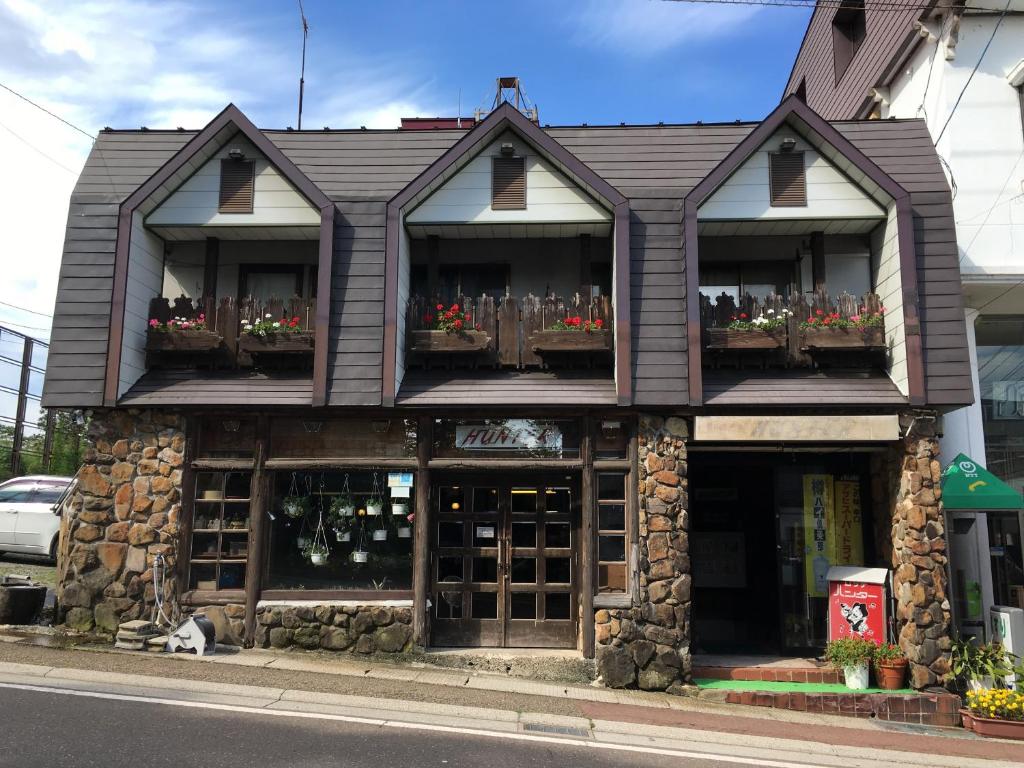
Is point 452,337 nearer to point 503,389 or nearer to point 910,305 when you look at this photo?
point 503,389

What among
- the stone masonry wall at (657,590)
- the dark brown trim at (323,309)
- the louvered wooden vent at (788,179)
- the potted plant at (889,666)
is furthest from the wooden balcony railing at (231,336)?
the potted plant at (889,666)

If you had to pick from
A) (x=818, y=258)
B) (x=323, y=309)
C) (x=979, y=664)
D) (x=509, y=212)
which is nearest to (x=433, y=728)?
(x=323, y=309)

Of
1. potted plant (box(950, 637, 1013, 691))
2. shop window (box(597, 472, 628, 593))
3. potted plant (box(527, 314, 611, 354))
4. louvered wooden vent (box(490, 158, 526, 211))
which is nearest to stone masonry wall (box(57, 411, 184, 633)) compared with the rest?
potted plant (box(527, 314, 611, 354))

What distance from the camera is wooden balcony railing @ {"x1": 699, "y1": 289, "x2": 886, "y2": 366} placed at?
1080 cm

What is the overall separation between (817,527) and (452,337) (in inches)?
251

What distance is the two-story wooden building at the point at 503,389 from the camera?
10.5 metres

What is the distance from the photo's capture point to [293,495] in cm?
1127

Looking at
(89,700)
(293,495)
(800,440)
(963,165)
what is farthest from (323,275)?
(963,165)

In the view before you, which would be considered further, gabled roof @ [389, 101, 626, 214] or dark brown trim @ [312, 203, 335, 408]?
gabled roof @ [389, 101, 626, 214]

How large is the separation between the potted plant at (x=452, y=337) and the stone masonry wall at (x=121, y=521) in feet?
12.3

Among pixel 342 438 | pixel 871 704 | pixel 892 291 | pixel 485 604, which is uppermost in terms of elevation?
pixel 892 291

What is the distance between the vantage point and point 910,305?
413 inches

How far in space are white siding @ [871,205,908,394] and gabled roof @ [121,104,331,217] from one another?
26.9 ft

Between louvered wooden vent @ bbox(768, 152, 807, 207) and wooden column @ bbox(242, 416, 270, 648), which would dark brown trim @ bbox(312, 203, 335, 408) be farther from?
louvered wooden vent @ bbox(768, 152, 807, 207)
